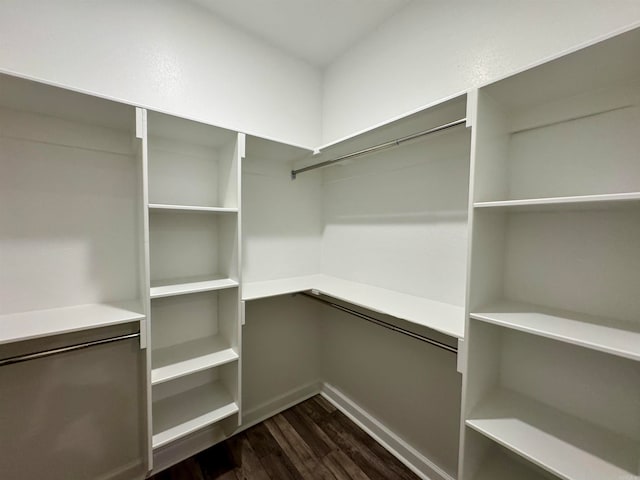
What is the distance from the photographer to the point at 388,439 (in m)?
1.82

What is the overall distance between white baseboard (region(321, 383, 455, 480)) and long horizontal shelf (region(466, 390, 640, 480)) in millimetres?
755

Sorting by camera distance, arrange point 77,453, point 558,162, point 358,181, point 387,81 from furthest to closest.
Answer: point 358,181 < point 387,81 < point 77,453 < point 558,162

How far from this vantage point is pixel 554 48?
1.11 m

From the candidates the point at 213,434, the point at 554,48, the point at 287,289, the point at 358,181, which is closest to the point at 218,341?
the point at 287,289

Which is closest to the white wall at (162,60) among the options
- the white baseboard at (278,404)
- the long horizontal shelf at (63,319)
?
the long horizontal shelf at (63,319)

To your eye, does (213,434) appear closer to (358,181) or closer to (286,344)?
(286,344)

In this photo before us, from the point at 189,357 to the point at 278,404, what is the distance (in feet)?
3.43

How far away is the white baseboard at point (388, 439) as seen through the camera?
1.59 meters

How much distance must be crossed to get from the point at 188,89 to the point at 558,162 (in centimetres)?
212

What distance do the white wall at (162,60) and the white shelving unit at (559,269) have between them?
1535 mm

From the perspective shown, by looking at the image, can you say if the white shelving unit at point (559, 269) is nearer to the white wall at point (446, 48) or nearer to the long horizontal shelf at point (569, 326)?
the long horizontal shelf at point (569, 326)

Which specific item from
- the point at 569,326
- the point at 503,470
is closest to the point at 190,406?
the point at 503,470

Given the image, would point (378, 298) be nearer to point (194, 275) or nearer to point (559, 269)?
point (559, 269)

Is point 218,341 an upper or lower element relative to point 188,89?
lower
